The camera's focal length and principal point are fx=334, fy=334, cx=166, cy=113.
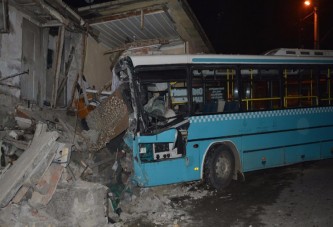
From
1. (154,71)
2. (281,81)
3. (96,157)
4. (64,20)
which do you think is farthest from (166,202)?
(64,20)

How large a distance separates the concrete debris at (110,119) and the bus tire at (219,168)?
87.7 inches

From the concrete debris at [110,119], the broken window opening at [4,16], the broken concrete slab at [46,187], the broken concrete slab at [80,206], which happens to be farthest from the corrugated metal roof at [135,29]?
the broken concrete slab at [80,206]

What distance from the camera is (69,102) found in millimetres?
11852

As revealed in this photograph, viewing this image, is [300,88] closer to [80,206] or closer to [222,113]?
[222,113]

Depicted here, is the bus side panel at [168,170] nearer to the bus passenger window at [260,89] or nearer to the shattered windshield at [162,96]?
the shattered windshield at [162,96]

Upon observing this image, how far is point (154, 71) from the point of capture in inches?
288

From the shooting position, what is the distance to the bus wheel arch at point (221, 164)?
7.91 m

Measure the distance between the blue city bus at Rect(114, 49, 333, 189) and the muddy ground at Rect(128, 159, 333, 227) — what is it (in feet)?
1.53

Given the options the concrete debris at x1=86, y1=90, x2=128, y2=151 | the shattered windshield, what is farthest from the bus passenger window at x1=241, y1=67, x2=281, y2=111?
the concrete debris at x1=86, y1=90, x2=128, y2=151

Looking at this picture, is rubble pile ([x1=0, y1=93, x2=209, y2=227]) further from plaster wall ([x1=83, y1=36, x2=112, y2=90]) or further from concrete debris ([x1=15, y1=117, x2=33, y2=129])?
plaster wall ([x1=83, y1=36, x2=112, y2=90])

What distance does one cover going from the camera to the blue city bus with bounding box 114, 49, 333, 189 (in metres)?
7.19

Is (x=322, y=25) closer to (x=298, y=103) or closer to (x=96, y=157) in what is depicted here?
(x=298, y=103)

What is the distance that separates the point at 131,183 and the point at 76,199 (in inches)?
60.1

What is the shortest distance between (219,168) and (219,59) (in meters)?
2.65
